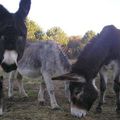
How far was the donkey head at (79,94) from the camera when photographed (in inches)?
293

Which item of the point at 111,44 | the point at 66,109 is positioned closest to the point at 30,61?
the point at 66,109

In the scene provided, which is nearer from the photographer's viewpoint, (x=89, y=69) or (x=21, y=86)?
(x=89, y=69)

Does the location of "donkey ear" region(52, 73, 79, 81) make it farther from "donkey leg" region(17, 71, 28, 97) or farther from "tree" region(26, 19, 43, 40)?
"tree" region(26, 19, 43, 40)

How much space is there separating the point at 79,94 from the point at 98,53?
3.48 feet

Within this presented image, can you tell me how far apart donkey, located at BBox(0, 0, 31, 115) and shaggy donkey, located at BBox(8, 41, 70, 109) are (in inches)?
116

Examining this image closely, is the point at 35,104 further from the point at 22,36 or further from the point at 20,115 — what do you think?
the point at 22,36

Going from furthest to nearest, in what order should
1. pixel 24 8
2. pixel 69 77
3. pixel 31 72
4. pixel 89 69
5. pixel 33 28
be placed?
pixel 33 28 < pixel 31 72 < pixel 89 69 < pixel 69 77 < pixel 24 8

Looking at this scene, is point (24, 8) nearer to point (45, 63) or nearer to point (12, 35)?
point (12, 35)

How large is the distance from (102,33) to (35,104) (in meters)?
2.45

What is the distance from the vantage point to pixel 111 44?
8531 mm

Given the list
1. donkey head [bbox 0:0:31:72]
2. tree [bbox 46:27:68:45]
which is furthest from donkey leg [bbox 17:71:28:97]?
tree [bbox 46:27:68:45]

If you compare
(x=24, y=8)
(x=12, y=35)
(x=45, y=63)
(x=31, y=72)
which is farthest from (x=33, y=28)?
(x=12, y=35)

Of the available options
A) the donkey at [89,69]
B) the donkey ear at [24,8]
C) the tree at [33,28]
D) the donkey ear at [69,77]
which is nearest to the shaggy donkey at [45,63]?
the donkey at [89,69]

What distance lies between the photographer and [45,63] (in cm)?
945
